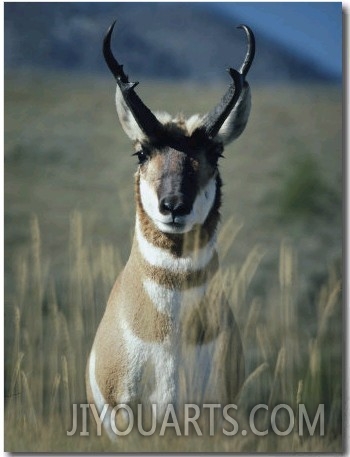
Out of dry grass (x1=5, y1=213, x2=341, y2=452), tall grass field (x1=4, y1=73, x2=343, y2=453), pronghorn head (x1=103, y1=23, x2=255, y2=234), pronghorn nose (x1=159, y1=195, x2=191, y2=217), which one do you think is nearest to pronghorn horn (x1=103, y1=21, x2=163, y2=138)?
pronghorn head (x1=103, y1=23, x2=255, y2=234)

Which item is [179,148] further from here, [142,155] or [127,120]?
[127,120]

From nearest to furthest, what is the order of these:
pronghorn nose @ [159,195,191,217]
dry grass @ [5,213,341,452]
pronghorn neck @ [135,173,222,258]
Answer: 1. pronghorn nose @ [159,195,191,217]
2. pronghorn neck @ [135,173,222,258]
3. dry grass @ [5,213,341,452]

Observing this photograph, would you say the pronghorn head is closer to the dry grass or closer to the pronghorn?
the pronghorn

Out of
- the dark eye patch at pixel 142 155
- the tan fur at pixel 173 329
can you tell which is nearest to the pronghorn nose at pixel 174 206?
the tan fur at pixel 173 329

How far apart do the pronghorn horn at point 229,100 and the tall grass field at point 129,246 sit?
7.6 inches

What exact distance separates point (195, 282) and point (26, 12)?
66.8 inches

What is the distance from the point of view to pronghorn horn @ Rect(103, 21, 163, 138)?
424 cm

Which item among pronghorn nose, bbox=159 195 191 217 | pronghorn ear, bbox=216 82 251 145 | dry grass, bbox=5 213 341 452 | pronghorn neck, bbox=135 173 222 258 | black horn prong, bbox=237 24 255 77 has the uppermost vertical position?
black horn prong, bbox=237 24 255 77

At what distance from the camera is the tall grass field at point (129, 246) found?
14.8ft

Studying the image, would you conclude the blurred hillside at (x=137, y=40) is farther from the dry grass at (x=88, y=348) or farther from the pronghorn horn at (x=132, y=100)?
the dry grass at (x=88, y=348)

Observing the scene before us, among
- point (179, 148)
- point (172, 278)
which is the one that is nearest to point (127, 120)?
point (179, 148)

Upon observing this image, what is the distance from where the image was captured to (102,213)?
182 inches

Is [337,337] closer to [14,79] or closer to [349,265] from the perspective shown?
[349,265]

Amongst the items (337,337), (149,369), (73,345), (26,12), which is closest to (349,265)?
(337,337)
